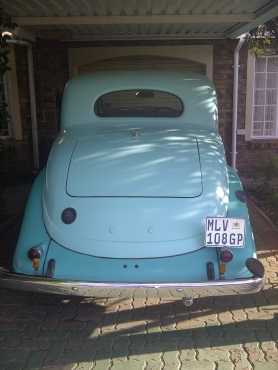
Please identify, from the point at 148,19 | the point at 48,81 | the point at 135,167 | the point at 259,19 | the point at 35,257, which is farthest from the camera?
the point at 48,81

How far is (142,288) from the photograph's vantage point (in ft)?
11.1

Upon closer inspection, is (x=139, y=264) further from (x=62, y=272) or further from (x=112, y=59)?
(x=112, y=59)

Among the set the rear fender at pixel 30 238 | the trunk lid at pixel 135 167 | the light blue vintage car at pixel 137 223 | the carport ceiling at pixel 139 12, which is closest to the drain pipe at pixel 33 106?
the carport ceiling at pixel 139 12

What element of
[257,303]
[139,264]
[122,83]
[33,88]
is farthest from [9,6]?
[257,303]

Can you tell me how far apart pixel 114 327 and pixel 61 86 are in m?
6.38

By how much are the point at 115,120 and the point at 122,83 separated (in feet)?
1.36

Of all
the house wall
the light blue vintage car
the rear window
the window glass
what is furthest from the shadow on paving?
the window glass

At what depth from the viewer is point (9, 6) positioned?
19.5 feet

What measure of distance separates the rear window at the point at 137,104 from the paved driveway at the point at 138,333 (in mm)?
2043

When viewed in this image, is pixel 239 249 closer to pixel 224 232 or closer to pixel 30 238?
pixel 224 232

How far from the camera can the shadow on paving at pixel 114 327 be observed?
359 centimetres

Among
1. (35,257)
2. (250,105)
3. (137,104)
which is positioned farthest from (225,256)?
(250,105)

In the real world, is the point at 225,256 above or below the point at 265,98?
below

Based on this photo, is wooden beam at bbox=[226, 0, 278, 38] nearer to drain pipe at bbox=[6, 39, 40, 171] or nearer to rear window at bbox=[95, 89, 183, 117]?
rear window at bbox=[95, 89, 183, 117]
